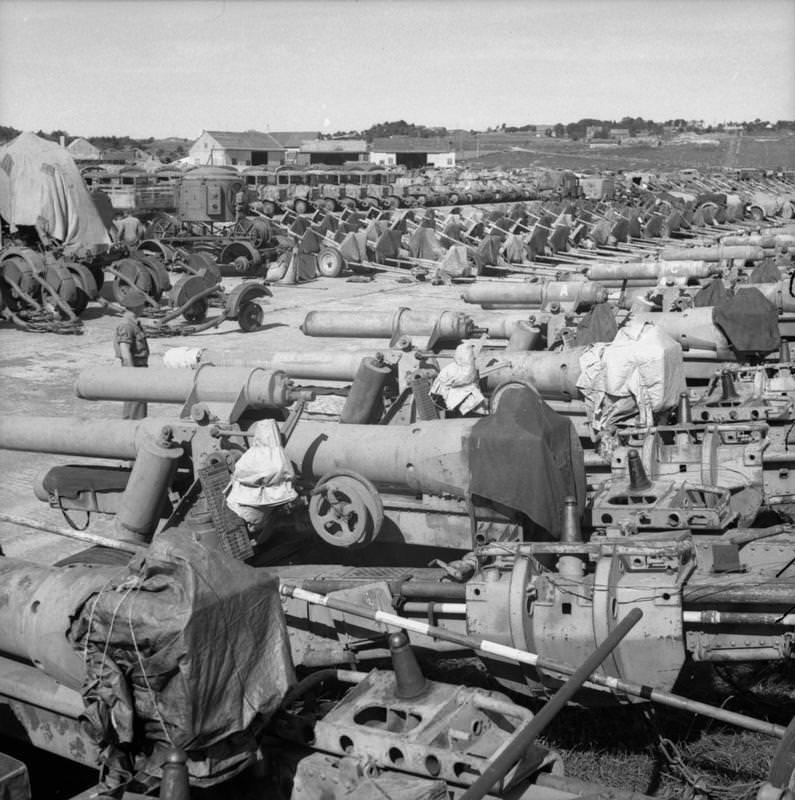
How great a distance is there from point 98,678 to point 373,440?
324 cm

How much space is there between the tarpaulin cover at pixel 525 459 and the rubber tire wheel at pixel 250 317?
13.1m

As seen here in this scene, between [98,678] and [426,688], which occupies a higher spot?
[98,678]

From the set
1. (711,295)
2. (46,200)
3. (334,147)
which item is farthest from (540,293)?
(334,147)

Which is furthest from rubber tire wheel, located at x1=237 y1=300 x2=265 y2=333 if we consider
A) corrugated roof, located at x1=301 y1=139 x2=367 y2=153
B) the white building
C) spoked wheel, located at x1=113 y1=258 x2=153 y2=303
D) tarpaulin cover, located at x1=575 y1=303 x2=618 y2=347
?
corrugated roof, located at x1=301 y1=139 x2=367 y2=153

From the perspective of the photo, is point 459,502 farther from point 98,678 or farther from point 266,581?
point 98,678

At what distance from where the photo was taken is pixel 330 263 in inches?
1068

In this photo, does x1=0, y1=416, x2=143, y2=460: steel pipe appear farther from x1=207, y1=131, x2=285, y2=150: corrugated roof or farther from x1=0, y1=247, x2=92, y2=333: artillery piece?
x1=207, y1=131, x2=285, y2=150: corrugated roof

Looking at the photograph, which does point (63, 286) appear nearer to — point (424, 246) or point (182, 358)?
point (424, 246)

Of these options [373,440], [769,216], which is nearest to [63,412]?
[373,440]

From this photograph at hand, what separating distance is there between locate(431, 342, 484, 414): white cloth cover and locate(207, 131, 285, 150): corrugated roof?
57.0 m

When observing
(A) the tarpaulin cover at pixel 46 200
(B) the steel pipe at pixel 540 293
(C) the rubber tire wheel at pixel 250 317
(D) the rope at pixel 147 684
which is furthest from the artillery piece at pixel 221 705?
(A) the tarpaulin cover at pixel 46 200

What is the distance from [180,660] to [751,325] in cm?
851

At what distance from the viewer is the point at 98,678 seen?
178 inches

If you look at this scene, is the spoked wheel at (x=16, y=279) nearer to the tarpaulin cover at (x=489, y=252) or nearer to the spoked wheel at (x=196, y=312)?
the spoked wheel at (x=196, y=312)
